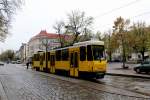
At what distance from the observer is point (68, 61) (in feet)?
106

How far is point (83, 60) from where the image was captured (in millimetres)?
27922

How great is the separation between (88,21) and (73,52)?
153 ft

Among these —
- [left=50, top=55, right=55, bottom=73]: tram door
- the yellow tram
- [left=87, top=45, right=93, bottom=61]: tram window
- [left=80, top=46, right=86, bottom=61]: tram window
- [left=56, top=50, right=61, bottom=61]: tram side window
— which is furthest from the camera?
[left=50, top=55, right=55, bottom=73]: tram door

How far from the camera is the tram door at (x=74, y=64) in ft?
97.9

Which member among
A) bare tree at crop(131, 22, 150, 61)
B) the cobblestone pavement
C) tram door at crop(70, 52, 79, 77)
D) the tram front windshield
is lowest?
the cobblestone pavement

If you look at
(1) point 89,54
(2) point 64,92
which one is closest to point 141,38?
(1) point 89,54

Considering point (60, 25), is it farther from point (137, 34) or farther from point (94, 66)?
point (94, 66)

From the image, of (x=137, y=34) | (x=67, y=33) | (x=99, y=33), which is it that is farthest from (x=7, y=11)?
(x=99, y=33)

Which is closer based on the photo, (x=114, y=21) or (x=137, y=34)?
(x=114, y=21)

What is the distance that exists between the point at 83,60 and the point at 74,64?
261 centimetres

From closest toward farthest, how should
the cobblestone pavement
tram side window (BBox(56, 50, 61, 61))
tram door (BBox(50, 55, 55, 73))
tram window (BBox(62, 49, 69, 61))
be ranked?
the cobblestone pavement < tram window (BBox(62, 49, 69, 61)) < tram side window (BBox(56, 50, 61, 61)) < tram door (BBox(50, 55, 55, 73))

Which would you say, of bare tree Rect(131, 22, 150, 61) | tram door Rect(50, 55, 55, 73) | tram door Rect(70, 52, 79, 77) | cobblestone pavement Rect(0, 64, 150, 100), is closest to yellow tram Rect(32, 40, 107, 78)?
tram door Rect(70, 52, 79, 77)

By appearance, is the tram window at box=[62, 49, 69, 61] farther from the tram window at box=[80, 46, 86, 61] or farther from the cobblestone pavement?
the cobblestone pavement

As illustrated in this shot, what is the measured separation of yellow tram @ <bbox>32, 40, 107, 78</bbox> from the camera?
1055 inches
